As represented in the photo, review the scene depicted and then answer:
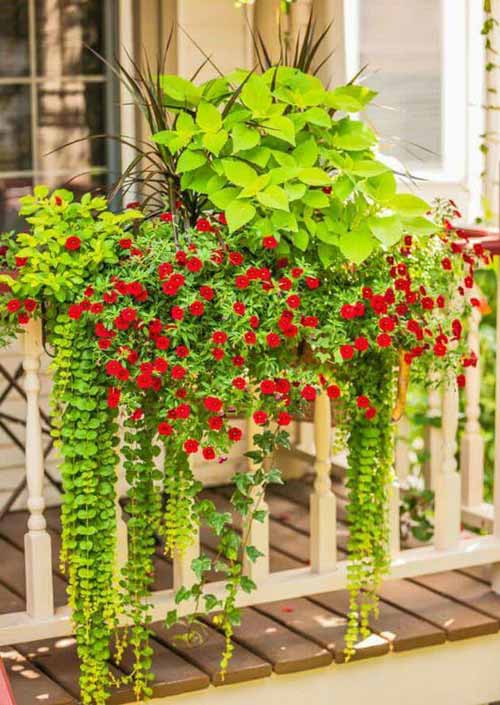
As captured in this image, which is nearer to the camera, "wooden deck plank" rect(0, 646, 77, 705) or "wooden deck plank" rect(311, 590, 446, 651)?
"wooden deck plank" rect(0, 646, 77, 705)

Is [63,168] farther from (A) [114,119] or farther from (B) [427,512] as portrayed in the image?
(B) [427,512]

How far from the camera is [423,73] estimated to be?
5305mm

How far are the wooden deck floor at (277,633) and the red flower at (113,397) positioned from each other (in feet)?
2.52

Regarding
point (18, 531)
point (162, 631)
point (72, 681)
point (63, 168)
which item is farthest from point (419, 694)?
point (63, 168)

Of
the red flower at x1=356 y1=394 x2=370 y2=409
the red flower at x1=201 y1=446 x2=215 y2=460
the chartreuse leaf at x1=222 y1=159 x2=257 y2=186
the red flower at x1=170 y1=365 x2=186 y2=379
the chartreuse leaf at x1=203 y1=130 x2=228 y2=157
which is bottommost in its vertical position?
the red flower at x1=201 y1=446 x2=215 y2=460

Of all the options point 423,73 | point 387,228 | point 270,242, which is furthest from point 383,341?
point 423,73

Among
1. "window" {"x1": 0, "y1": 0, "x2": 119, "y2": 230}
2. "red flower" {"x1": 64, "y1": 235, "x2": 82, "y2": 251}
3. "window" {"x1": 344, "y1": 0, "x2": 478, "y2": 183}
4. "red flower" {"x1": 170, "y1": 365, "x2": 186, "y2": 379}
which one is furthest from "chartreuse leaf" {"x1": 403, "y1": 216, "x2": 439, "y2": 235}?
"window" {"x1": 0, "y1": 0, "x2": 119, "y2": 230}

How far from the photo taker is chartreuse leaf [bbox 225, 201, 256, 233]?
3381 millimetres

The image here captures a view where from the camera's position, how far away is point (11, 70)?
16.6 ft

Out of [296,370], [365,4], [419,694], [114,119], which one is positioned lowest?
[419,694]

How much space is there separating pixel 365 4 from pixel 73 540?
2.52 m

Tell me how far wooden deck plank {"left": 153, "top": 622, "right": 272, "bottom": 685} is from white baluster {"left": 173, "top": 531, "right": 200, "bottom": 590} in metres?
0.14

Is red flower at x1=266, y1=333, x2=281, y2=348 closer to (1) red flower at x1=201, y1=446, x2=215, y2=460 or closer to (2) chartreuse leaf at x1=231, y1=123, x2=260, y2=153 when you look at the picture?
(1) red flower at x1=201, y1=446, x2=215, y2=460

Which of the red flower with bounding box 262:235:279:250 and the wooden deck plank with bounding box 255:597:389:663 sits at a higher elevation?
the red flower with bounding box 262:235:279:250
